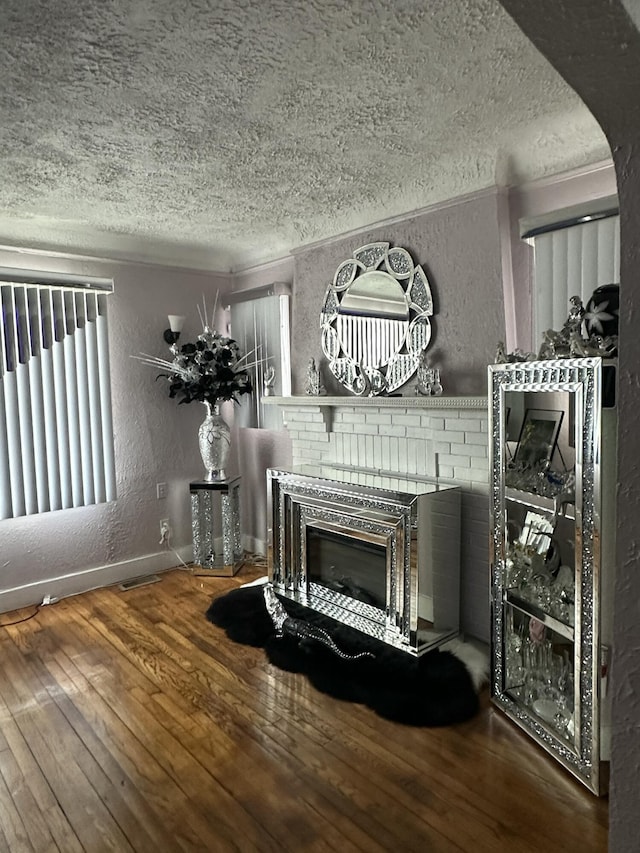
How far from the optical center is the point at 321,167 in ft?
8.72

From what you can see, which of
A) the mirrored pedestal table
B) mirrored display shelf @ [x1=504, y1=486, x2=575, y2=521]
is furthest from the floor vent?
mirrored display shelf @ [x1=504, y1=486, x2=575, y2=521]

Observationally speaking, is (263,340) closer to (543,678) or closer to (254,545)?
(254,545)

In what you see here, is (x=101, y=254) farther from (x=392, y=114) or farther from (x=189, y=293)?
(x=392, y=114)

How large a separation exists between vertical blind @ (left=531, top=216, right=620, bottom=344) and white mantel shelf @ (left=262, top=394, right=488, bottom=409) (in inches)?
16.2

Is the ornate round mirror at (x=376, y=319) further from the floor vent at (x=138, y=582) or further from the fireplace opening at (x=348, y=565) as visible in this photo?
the floor vent at (x=138, y=582)

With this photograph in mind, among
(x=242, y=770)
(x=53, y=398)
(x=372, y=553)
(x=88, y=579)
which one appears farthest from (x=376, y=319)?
(x=88, y=579)

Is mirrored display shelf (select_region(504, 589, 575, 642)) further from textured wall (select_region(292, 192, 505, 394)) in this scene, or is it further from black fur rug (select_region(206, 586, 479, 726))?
textured wall (select_region(292, 192, 505, 394))

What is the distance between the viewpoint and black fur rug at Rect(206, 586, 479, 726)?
2467 mm

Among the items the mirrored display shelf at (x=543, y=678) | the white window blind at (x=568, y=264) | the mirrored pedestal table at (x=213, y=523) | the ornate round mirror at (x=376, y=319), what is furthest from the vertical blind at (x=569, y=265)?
the mirrored pedestal table at (x=213, y=523)

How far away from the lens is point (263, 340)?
14.0ft

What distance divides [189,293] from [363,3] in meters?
3.09

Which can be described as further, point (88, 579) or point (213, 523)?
point (213, 523)

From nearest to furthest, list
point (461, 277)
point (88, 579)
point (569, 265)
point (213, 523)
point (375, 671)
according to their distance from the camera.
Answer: point (569, 265) → point (375, 671) → point (461, 277) → point (88, 579) → point (213, 523)

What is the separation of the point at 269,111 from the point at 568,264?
1.37 m
